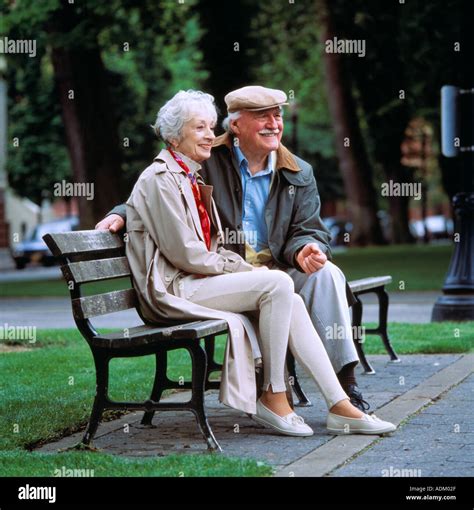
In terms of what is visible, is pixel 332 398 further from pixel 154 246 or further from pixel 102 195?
pixel 102 195

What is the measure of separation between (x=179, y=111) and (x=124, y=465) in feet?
6.27

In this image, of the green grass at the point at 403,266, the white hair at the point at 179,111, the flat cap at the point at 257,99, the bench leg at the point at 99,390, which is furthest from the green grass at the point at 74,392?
the green grass at the point at 403,266

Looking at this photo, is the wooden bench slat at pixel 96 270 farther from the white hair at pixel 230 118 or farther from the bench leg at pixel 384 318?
the bench leg at pixel 384 318

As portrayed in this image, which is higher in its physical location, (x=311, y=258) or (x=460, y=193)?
(x=460, y=193)

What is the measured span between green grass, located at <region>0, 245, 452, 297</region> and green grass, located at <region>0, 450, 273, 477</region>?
522 inches

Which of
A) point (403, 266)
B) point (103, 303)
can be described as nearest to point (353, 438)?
point (103, 303)

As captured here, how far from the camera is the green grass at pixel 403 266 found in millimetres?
19500

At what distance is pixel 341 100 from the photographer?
33375 mm

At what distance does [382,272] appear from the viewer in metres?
21.5

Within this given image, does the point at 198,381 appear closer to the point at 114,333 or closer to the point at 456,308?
the point at 114,333

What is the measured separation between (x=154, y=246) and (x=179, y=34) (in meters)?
22.3

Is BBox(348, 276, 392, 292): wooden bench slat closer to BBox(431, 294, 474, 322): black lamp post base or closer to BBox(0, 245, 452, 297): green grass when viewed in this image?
BBox(431, 294, 474, 322): black lamp post base

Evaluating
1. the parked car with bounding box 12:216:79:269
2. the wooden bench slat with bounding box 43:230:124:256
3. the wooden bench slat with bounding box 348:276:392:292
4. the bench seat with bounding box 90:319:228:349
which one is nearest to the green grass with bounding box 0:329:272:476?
the bench seat with bounding box 90:319:228:349

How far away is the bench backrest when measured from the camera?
5.81 m
